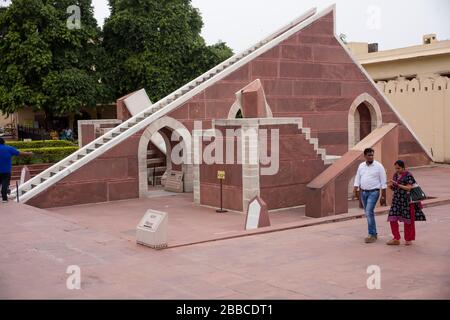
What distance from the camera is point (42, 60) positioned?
93.8 ft

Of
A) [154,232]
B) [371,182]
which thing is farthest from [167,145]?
[371,182]

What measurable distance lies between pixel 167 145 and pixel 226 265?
11423mm

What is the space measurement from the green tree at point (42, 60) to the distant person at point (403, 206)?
22901mm

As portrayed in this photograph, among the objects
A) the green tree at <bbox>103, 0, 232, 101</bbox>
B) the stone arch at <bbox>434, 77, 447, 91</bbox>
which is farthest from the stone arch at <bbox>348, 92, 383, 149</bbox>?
the green tree at <bbox>103, 0, 232, 101</bbox>

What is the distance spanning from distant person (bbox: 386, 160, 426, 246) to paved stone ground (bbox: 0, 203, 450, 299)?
30 cm

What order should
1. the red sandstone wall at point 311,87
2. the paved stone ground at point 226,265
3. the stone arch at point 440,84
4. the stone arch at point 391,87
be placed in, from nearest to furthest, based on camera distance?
the paved stone ground at point 226,265
the red sandstone wall at point 311,87
the stone arch at point 440,84
the stone arch at point 391,87

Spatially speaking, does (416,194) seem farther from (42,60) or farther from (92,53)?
(92,53)

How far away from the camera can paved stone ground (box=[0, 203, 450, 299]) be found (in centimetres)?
675

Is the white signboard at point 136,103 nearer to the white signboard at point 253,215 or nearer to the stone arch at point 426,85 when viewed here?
the white signboard at point 253,215

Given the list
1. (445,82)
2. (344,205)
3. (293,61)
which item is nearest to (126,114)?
(293,61)

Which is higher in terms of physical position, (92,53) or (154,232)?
(92,53)

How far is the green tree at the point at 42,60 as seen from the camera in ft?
94.1

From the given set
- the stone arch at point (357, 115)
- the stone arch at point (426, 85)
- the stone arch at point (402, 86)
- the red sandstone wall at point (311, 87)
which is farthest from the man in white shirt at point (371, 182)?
the stone arch at point (402, 86)

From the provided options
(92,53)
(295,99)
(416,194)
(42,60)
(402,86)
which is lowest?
(416,194)
